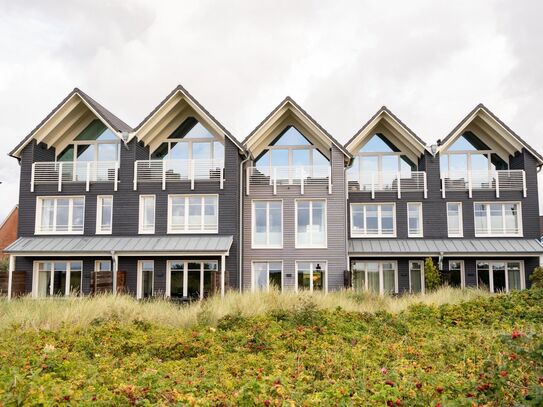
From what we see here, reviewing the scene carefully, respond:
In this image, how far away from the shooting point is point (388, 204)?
2681 cm

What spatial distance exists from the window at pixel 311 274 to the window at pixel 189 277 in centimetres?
412

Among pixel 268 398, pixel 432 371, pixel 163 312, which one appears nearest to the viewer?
pixel 268 398

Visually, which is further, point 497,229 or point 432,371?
point 497,229

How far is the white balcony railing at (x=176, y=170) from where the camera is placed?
24047 millimetres

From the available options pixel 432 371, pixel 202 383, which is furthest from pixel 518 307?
pixel 202 383

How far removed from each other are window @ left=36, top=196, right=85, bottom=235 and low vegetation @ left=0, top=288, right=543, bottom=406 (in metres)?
12.0

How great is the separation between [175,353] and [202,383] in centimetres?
256

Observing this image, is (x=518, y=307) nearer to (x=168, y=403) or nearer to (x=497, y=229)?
(x=168, y=403)

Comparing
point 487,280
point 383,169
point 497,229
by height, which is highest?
point 383,169

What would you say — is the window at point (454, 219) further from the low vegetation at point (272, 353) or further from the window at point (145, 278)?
the window at point (145, 278)

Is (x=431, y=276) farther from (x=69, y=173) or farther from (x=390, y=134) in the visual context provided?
(x=69, y=173)

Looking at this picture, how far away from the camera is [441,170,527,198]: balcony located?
2589 cm

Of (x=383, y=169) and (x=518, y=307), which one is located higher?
(x=383, y=169)

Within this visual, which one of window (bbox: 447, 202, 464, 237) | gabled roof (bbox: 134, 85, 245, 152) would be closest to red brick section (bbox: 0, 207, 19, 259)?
gabled roof (bbox: 134, 85, 245, 152)
